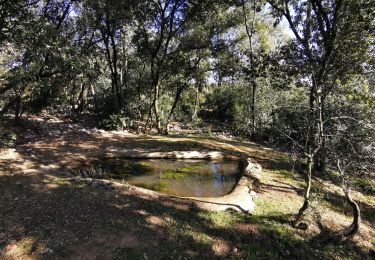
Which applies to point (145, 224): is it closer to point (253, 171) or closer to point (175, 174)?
point (175, 174)

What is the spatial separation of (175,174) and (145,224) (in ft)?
13.6

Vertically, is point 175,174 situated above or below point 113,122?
below

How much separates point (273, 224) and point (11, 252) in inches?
196

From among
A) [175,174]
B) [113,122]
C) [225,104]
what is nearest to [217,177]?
[175,174]

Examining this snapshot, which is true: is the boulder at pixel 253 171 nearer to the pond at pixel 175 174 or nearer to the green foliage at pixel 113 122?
the pond at pixel 175 174

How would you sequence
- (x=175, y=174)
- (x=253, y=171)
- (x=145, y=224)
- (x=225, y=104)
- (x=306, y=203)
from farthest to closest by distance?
(x=225, y=104)
(x=175, y=174)
(x=253, y=171)
(x=306, y=203)
(x=145, y=224)

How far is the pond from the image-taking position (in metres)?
8.82

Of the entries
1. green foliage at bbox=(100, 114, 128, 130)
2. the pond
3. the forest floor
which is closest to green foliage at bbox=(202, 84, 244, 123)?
green foliage at bbox=(100, 114, 128, 130)

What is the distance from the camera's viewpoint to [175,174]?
10172mm

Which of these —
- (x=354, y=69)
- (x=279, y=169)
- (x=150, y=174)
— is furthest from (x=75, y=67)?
(x=354, y=69)

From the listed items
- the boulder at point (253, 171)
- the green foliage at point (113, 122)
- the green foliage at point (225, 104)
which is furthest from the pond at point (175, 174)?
the green foliage at point (225, 104)

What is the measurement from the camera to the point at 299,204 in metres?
7.73

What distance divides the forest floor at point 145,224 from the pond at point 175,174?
1.19 metres

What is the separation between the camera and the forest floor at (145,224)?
534 cm
